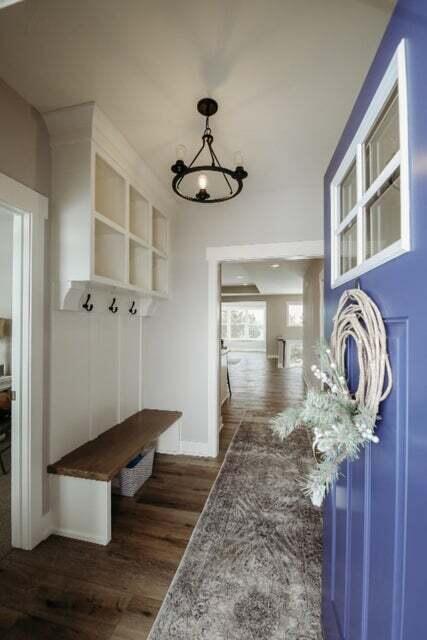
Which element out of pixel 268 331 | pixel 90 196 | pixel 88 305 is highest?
pixel 90 196

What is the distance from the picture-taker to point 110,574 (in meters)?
1.68

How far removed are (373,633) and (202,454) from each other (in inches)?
98.2

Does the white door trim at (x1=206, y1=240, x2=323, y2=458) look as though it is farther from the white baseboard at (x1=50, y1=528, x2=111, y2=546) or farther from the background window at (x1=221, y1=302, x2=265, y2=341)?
the background window at (x1=221, y1=302, x2=265, y2=341)

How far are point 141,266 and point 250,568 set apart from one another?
225cm

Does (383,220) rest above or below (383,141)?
below

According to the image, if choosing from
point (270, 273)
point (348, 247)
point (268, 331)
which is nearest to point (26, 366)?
point (348, 247)

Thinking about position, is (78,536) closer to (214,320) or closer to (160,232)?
(214,320)

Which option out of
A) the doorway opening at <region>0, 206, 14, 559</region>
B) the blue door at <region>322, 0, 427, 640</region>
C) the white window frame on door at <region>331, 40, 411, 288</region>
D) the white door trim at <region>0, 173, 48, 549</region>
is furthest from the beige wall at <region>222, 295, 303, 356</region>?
the blue door at <region>322, 0, 427, 640</region>

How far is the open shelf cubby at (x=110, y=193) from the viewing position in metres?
2.10

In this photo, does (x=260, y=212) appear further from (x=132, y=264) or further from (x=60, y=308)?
(x=60, y=308)

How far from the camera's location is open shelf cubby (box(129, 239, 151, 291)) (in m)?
2.62

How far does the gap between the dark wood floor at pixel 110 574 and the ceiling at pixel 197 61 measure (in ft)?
8.69

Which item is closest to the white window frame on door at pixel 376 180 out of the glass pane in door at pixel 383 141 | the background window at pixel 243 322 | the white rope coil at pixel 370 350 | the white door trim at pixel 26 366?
the glass pane in door at pixel 383 141

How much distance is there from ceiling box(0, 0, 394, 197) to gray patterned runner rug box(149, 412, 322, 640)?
2.63 meters
